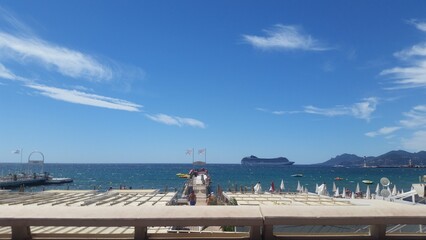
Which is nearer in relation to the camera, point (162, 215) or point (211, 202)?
point (162, 215)

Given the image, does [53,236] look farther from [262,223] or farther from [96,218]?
[262,223]

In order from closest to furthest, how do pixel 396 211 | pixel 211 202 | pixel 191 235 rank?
pixel 396 211 → pixel 191 235 → pixel 211 202

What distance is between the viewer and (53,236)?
523cm

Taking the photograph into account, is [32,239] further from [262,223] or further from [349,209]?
[349,209]

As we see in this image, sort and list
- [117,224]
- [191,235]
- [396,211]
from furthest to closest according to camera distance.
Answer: [191,235]
[396,211]
[117,224]

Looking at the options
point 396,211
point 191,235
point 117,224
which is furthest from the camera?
point 191,235

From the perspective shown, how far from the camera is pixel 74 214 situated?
4.76 metres

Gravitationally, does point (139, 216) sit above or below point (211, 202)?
above

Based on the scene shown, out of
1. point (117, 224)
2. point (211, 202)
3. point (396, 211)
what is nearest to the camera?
point (117, 224)

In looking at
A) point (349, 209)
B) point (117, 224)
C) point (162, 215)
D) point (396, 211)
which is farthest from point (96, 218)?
point (396, 211)

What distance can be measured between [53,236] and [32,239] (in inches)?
9.8

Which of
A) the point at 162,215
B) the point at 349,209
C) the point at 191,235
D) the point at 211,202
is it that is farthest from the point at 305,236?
the point at 211,202

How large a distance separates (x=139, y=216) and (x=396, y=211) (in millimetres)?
3065

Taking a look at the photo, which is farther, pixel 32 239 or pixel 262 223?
pixel 32 239
